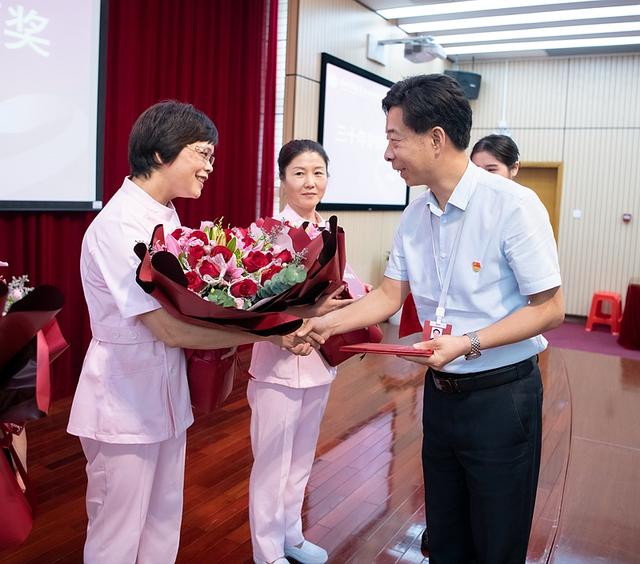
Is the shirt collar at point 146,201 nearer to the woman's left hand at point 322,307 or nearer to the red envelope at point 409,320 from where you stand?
the woman's left hand at point 322,307

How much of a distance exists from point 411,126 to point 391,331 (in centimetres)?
527

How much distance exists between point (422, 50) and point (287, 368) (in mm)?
5806

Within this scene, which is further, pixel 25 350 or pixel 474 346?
pixel 474 346

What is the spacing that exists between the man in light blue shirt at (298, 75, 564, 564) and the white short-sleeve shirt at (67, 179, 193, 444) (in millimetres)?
650

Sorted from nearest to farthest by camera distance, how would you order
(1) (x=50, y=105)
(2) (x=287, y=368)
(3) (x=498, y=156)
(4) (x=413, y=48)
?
(2) (x=287, y=368) < (3) (x=498, y=156) < (1) (x=50, y=105) < (4) (x=413, y=48)

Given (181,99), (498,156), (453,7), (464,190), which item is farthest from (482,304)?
(453,7)

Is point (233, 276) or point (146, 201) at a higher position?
point (146, 201)

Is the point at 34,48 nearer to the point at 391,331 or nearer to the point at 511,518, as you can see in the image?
the point at 511,518

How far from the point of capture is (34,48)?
3.64m

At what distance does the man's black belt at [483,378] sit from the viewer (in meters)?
1.61

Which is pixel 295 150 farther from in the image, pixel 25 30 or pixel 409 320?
pixel 25 30

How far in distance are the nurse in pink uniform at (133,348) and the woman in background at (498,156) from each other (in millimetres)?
1574

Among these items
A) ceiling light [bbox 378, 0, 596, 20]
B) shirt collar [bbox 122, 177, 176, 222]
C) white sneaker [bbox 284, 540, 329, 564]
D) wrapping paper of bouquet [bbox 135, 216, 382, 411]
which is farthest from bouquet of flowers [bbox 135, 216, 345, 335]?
ceiling light [bbox 378, 0, 596, 20]

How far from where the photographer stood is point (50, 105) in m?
3.79
